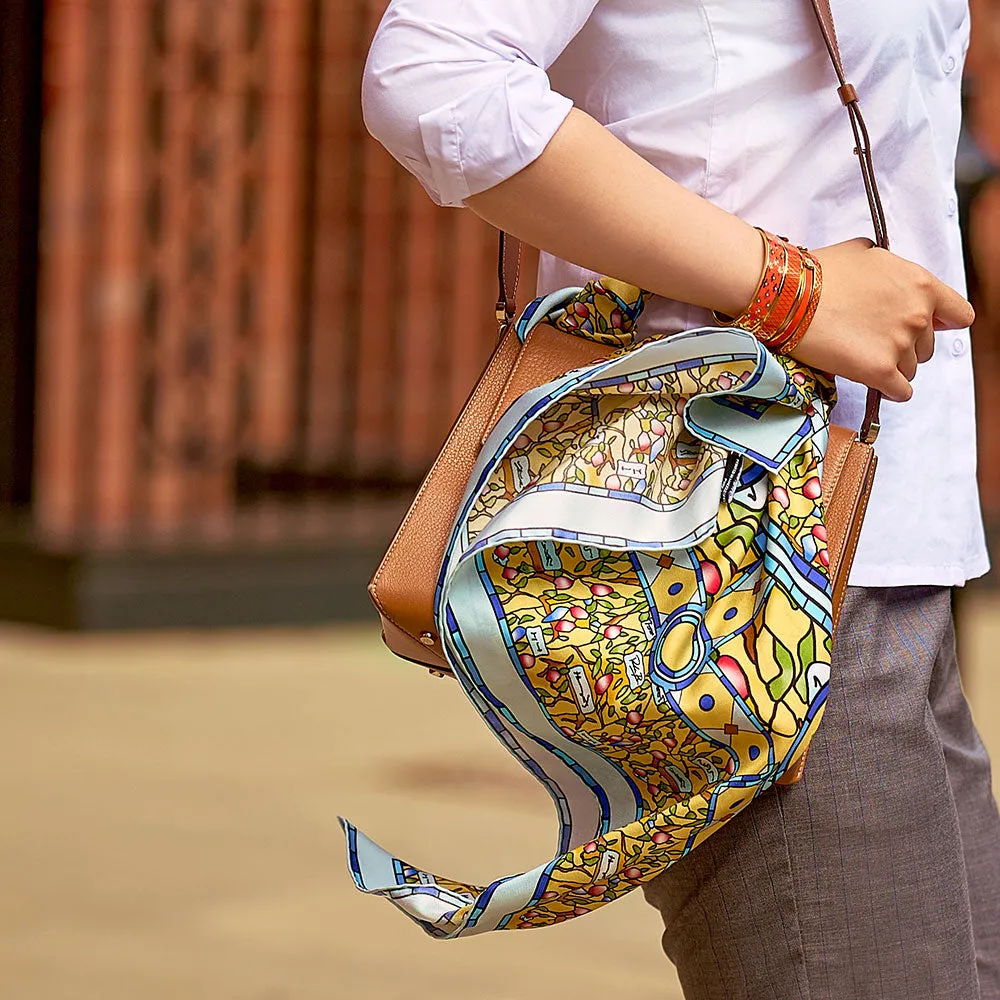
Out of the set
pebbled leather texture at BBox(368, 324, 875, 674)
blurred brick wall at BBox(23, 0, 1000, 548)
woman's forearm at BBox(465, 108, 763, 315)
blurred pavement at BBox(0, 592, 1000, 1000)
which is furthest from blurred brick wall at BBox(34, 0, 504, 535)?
woman's forearm at BBox(465, 108, 763, 315)

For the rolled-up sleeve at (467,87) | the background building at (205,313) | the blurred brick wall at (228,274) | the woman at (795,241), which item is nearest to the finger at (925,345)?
the woman at (795,241)

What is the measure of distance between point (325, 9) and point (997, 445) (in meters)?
4.97

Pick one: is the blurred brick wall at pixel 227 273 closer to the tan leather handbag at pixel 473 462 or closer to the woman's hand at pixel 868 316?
the tan leather handbag at pixel 473 462

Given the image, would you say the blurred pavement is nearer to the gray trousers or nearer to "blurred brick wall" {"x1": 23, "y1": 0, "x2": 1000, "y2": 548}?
"blurred brick wall" {"x1": 23, "y1": 0, "x2": 1000, "y2": 548}

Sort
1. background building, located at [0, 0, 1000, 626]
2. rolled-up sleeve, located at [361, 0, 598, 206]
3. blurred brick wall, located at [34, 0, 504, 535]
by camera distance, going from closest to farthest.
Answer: rolled-up sleeve, located at [361, 0, 598, 206] → background building, located at [0, 0, 1000, 626] → blurred brick wall, located at [34, 0, 504, 535]

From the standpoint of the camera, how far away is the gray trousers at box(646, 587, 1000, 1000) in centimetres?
139

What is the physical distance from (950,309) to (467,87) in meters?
0.42

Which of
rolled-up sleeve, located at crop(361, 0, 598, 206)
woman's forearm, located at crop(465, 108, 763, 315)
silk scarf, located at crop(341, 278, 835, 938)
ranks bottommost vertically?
silk scarf, located at crop(341, 278, 835, 938)

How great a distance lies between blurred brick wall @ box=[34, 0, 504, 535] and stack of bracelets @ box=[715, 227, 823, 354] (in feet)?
20.3

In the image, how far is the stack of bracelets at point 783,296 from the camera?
1.35 meters

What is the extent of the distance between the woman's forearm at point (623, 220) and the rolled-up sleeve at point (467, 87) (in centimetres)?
2

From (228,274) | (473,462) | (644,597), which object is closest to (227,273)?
(228,274)

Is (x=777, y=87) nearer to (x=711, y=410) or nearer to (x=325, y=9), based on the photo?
(x=711, y=410)

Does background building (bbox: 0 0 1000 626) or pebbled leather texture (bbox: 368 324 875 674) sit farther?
background building (bbox: 0 0 1000 626)
